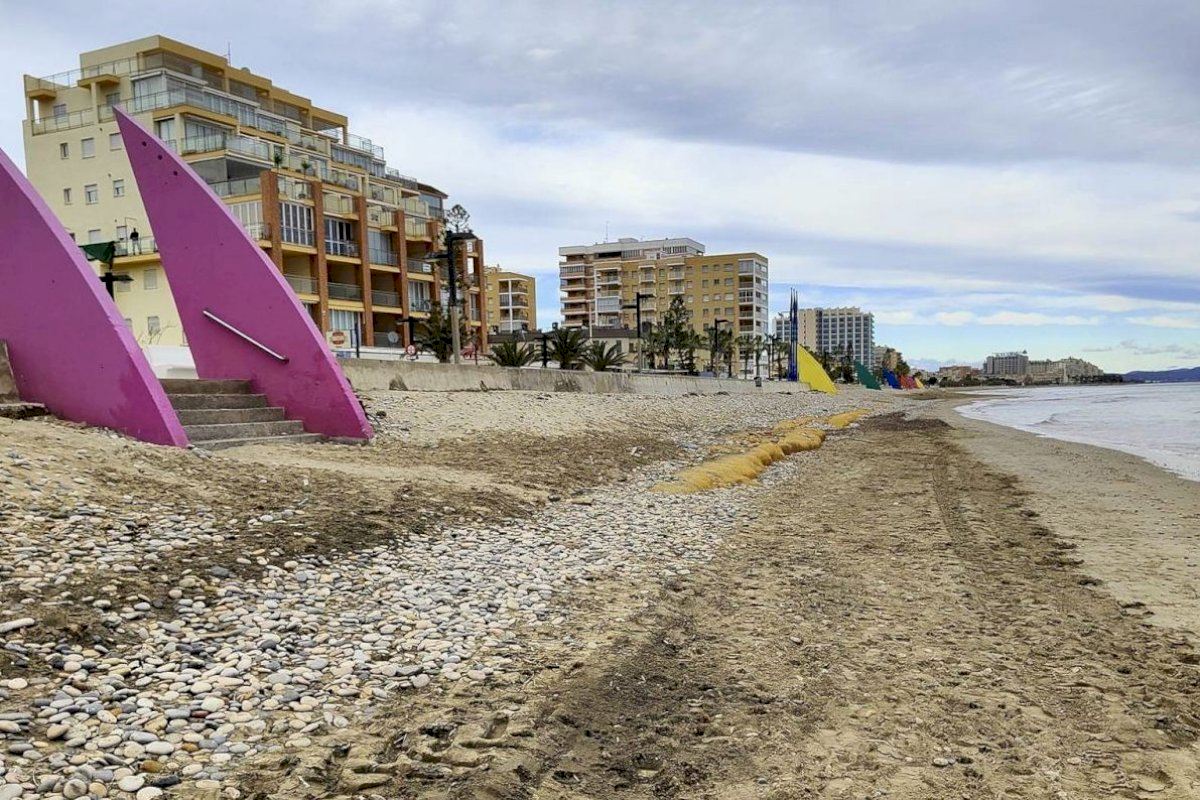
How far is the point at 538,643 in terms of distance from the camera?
522 centimetres

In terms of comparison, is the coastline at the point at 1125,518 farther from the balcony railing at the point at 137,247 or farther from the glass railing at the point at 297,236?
the balcony railing at the point at 137,247

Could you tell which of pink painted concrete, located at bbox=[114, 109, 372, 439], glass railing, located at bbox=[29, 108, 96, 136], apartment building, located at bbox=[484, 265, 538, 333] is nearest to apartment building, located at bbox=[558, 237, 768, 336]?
apartment building, located at bbox=[484, 265, 538, 333]

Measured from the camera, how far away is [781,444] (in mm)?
19953

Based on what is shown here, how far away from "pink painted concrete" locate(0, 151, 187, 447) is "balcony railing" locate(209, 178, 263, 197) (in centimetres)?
4304

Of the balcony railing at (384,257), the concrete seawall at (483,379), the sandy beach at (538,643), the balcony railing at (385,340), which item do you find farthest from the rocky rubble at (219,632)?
the balcony railing at (384,257)

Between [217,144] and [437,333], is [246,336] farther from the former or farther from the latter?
[217,144]

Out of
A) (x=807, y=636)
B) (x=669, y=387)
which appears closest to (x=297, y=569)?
(x=807, y=636)

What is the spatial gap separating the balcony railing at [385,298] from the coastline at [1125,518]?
1760 inches

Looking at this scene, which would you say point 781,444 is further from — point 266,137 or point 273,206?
point 266,137

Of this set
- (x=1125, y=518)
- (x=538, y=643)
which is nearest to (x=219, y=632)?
(x=538, y=643)

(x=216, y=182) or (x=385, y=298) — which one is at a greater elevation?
(x=216, y=182)

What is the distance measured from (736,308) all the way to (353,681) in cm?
12347

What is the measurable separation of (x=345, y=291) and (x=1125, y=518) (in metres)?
50.5

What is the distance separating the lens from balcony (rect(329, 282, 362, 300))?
5309 cm
